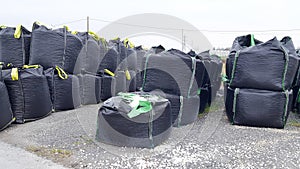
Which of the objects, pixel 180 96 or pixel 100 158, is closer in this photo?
pixel 100 158

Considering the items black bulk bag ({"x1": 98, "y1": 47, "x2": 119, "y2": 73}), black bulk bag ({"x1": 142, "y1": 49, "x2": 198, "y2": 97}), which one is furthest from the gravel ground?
black bulk bag ({"x1": 98, "y1": 47, "x2": 119, "y2": 73})

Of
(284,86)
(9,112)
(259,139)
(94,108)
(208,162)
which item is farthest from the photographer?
(94,108)

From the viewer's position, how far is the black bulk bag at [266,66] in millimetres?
2963

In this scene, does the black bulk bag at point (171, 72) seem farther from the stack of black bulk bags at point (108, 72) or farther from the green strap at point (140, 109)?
the stack of black bulk bags at point (108, 72)

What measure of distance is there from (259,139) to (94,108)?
7.74 ft

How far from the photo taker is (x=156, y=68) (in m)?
3.00

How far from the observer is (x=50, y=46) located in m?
3.46

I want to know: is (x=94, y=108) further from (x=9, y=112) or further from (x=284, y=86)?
(x=284, y=86)

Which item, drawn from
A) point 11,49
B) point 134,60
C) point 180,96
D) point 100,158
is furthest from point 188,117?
point 134,60

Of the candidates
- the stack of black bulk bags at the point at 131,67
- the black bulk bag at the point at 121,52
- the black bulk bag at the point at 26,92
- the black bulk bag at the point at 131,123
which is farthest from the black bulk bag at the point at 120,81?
the black bulk bag at the point at 131,123

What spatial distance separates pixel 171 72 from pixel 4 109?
71.9 inches

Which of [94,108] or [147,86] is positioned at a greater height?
[147,86]

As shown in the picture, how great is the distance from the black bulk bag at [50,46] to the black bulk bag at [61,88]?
4.9 inches

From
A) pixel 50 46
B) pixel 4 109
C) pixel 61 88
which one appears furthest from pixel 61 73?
pixel 4 109
